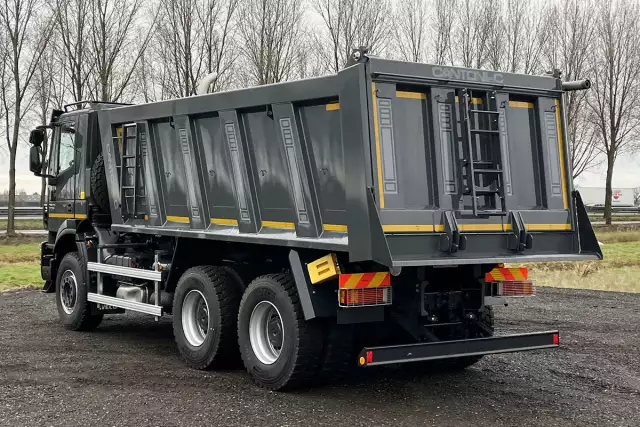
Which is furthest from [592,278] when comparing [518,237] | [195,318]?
[195,318]

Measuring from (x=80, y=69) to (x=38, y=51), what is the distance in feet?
6.55

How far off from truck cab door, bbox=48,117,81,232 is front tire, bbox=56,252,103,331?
689 mm

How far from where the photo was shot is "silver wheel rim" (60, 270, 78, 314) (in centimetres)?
1103

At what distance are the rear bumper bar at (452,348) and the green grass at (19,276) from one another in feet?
39.1

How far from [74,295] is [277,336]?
4.92 m

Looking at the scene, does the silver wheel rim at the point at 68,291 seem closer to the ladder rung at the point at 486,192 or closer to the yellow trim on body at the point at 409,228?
the yellow trim on body at the point at 409,228

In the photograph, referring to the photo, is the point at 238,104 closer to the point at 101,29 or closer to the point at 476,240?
the point at 476,240

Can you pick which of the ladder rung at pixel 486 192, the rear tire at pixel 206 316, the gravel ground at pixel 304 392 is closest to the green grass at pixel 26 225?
the gravel ground at pixel 304 392

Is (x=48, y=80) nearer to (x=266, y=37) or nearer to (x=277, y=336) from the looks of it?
(x=266, y=37)

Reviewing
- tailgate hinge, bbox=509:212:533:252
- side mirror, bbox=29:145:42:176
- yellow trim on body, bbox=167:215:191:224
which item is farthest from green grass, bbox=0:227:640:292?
tailgate hinge, bbox=509:212:533:252

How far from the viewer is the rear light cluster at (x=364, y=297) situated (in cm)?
644

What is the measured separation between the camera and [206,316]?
8.38 metres

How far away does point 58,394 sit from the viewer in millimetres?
6949

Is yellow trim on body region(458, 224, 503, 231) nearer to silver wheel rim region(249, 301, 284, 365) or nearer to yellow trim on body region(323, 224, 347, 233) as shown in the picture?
yellow trim on body region(323, 224, 347, 233)
